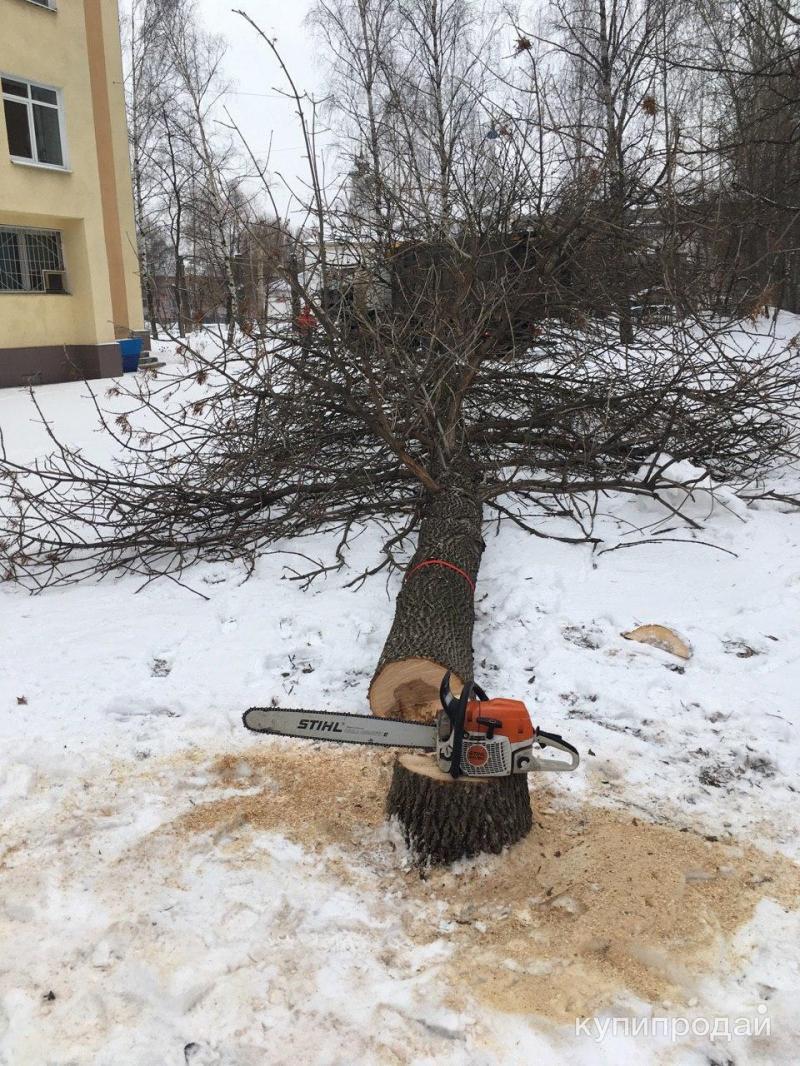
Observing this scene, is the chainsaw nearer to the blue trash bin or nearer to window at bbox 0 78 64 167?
window at bbox 0 78 64 167

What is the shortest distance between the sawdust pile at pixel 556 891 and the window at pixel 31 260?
1367 centimetres

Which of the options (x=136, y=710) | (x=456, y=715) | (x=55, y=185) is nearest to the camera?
(x=456, y=715)

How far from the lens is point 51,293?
14.2m

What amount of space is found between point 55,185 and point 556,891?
1486 cm

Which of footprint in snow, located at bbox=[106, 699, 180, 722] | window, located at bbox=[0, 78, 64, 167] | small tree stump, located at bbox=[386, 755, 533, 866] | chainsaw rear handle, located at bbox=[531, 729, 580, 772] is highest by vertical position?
window, located at bbox=[0, 78, 64, 167]

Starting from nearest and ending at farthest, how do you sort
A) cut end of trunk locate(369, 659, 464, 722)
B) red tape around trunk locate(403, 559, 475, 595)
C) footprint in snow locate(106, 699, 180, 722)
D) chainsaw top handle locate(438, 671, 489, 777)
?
chainsaw top handle locate(438, 671, 489, 777) → cut end of trunk locate(369, 659, 464, 722) → footprint in snow locate(106, 699, 180, 722) → red tape around trunk locate(403, 559, 475, 595)

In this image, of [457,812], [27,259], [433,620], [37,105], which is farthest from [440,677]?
[37,105]

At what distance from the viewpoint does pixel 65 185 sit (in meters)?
13.7

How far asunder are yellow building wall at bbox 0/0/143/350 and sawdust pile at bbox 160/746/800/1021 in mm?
11673

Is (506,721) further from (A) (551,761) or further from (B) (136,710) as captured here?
(B) (136,710)

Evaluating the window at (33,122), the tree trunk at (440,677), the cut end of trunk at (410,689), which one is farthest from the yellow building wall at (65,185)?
the cut end of trunk at (410,689)

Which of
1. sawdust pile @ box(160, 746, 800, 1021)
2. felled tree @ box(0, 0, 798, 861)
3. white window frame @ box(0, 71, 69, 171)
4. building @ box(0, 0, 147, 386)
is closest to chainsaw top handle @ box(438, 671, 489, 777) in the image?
sawdust pile @ box(160, 746, 800, 1021)

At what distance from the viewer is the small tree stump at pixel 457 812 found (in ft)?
7.69

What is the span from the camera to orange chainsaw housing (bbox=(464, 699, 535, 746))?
2242mm
